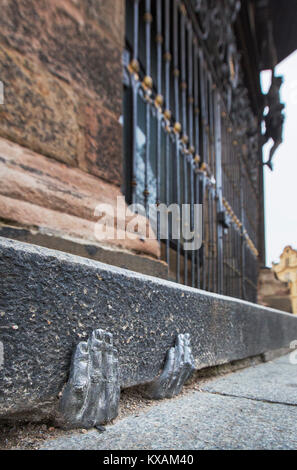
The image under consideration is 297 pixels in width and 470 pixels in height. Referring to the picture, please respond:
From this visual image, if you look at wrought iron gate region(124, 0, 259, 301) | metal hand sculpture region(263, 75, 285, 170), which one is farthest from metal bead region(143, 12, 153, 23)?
metal hand sculpture region(263, 75, 285, 170)

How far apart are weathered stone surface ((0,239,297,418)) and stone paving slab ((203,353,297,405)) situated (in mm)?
193

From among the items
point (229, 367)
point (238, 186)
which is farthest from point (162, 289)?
point (238, 186)

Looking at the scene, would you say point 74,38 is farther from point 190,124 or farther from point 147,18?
point 190,124

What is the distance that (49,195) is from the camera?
1.25m

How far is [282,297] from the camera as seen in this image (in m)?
6.15

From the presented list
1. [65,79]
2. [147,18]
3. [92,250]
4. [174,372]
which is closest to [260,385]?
[174,372]

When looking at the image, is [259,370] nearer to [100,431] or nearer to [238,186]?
[100,431]

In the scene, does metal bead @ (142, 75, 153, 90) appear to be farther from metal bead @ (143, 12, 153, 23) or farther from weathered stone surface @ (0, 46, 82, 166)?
weathered stone surface @ (0, 46, 82, 166)

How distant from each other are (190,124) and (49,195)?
155 centimetres

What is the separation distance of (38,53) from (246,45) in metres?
5.03

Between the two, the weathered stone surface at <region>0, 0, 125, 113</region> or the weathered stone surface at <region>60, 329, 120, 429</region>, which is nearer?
the weathered stone surface at <region>60, 329, 120, 429</region>

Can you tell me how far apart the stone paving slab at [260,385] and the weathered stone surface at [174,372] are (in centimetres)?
20

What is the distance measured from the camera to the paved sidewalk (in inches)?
27.6
